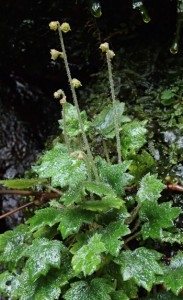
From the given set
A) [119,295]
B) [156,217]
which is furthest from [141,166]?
[119,295]

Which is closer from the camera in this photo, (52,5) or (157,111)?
(157,111)

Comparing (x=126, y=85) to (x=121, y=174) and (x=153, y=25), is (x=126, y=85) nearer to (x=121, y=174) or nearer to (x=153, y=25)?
(x=153, y=25)

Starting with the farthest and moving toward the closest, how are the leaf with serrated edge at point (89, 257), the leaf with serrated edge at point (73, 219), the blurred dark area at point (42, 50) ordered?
the blurred dark area at point (42, 50) → the leaf with serrated edge at point (73, 219) → the leaf with serrated edge at point (89, 257)

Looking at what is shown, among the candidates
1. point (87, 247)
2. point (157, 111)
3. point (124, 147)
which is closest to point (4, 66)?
point (157, 111)

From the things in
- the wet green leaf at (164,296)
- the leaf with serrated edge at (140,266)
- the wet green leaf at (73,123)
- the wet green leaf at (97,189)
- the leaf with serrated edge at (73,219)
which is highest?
the wet green leaf at (73,123)

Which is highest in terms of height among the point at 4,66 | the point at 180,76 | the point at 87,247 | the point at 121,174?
the point at 4,66

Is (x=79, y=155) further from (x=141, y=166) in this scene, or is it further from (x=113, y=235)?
(x=141, y=166)

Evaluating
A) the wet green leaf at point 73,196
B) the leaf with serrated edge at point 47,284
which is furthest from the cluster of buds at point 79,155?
the leaf with serrated edge at point 47,284

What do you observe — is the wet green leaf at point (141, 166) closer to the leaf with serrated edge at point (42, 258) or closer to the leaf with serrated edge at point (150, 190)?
the leaf with serrated edge at point (150, 190)
